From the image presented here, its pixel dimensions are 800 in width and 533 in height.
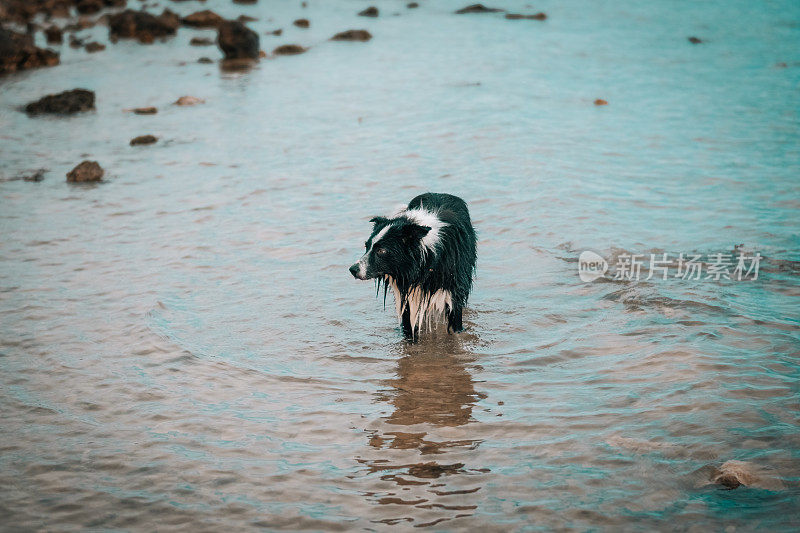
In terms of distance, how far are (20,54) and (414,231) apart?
22100mm

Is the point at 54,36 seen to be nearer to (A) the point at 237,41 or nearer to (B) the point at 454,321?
(A) the point at 237,41

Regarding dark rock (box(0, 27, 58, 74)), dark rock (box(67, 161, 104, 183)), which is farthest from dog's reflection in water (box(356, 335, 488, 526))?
dark rock (box(0, 27, 58, 74))

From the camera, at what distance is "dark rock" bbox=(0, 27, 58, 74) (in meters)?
23.6

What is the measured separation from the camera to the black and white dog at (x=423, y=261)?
261 inches

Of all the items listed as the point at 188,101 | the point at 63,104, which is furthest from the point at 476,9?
the point at 63,104

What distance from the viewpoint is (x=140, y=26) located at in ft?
98.3

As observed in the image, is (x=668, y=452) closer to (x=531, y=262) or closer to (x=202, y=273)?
(x=531, y=262)

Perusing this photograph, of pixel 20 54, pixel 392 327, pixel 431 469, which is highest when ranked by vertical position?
pixel 20 54

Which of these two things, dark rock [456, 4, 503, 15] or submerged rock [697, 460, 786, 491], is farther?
dark rock [456, 4, 503, 15]

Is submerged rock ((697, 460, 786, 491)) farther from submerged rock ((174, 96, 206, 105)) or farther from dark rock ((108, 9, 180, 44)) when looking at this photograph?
dark rock ((108, 9, 180, 44))

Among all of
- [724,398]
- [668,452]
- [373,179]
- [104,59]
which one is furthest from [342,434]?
[104,59]

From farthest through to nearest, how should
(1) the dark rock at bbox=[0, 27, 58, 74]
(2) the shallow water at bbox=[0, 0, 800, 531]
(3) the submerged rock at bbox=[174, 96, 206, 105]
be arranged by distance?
(1) the dark rock at bbox=[0, 27, 58, 74] → (3) the submerged rock at bbox=[174, 96, 206, 105] → (2) the shallow water at bbox=[0, 0, 800, 531]

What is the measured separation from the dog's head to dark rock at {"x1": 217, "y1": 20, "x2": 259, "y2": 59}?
19.3m

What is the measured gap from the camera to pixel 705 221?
1005 centimetres
